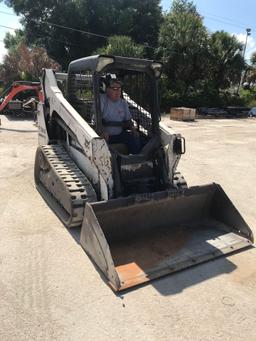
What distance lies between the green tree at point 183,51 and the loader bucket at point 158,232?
841 inches

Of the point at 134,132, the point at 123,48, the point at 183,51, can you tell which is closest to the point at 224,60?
the point at 183,51

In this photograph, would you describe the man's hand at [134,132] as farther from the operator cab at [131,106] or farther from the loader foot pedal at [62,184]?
the loader foot pedal at [62,184]

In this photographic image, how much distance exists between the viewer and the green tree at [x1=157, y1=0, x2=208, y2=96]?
25172 mm

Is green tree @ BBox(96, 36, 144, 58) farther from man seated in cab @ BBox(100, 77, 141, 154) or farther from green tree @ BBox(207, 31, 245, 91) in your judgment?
man seated in cab @ BBox(100, 77, 141, 154)

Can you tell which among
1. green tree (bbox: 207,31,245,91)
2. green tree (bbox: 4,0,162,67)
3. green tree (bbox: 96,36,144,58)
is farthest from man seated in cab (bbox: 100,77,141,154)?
green tree (bbox: 4,0,162,67)

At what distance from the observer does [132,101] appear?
5.83m

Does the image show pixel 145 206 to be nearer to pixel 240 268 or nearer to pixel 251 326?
pixel 240 268

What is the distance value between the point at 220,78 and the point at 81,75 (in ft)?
79.8

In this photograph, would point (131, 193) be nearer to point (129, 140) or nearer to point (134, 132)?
point (129, 140)

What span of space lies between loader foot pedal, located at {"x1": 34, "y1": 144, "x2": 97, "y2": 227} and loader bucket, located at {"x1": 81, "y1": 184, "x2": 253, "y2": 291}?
489 mm

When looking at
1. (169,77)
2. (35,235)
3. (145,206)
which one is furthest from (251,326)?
(169,77)

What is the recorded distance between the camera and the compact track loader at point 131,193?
4186mm

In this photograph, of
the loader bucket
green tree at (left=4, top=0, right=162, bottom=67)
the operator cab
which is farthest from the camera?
green tree at (left=4, top=0, right=162, bottom=67)

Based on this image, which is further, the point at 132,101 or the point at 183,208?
the point at 132,101
